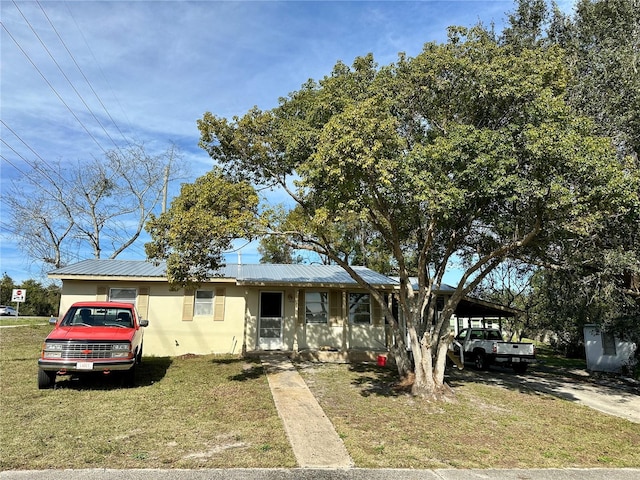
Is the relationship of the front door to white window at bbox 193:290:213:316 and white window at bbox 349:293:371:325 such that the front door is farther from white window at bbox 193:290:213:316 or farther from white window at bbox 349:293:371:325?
white window at bbox 349:293:371:325

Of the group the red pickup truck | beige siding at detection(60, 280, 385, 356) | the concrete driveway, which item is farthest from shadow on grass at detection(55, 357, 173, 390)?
the concrete driveway

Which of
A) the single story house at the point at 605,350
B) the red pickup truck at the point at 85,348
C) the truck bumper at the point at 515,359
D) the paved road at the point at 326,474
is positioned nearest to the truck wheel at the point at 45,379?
the red pickup truck at the point at 85,348

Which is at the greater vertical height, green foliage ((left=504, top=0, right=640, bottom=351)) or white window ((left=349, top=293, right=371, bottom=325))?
green foliage ((left=504, top=0, right=640, bottom=351))

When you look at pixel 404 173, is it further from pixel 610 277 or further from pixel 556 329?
pixel 556 329

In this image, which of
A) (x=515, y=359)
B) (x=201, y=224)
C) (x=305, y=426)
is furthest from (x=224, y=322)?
(x=515, y=359)

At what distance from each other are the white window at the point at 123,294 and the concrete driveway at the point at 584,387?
11.2m

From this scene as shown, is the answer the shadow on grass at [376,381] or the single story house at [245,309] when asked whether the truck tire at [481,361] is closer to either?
the single story house at [245,309]

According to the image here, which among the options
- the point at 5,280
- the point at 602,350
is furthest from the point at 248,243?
the point at 5,280

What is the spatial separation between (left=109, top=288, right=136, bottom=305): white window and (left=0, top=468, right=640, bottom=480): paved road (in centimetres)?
1094

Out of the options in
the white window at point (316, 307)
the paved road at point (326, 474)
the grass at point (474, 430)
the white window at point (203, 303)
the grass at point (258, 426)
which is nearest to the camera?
the paved road at point (326, 474)

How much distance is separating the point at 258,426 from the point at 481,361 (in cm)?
1247

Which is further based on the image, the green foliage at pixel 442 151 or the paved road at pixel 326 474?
the green foliage at pixel 442 151

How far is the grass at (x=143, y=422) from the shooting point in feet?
17.5

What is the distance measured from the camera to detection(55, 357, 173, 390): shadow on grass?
31.4 feet
